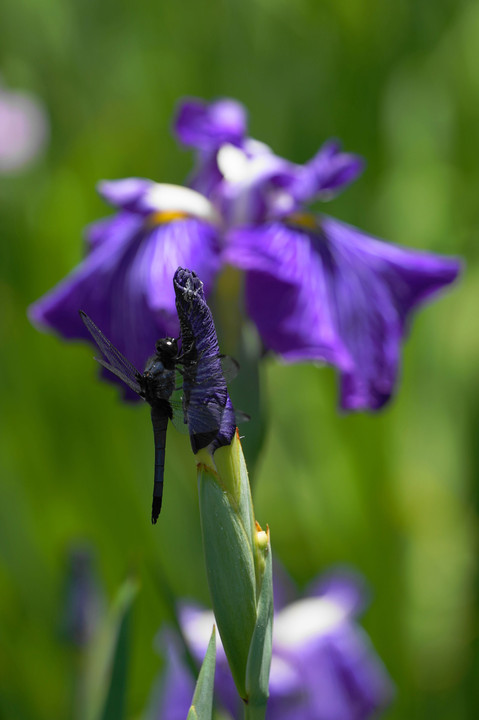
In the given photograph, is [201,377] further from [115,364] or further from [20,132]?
[20,132]

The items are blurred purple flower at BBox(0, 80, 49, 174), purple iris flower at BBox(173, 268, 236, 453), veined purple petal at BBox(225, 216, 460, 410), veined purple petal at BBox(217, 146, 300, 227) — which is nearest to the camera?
purple iris flower at BBox(173, 268, 236, 453)

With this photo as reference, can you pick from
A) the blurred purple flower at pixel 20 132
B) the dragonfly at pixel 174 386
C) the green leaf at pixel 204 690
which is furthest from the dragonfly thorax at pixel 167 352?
the blurred purple flower at pixel 20 132

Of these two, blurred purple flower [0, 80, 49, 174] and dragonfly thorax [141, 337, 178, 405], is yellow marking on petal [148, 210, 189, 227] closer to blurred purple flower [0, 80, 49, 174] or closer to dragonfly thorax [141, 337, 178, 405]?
dragonfly thorax [141, 337, 178, 405]

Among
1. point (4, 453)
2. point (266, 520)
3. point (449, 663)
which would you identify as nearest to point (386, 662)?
point (449, 663)

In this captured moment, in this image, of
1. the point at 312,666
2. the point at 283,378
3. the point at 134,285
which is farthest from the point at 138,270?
the point at 283,378

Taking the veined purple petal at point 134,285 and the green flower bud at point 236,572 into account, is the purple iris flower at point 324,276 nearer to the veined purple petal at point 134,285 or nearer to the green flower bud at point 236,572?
the veined purple petal at point 134,285

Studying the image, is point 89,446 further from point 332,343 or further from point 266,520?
point 332,343

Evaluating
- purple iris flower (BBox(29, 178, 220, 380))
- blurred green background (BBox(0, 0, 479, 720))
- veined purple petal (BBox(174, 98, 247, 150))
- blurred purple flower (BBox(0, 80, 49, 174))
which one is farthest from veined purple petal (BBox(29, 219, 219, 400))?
blurred purple flower (BBox(0, 80, 49, 174))
